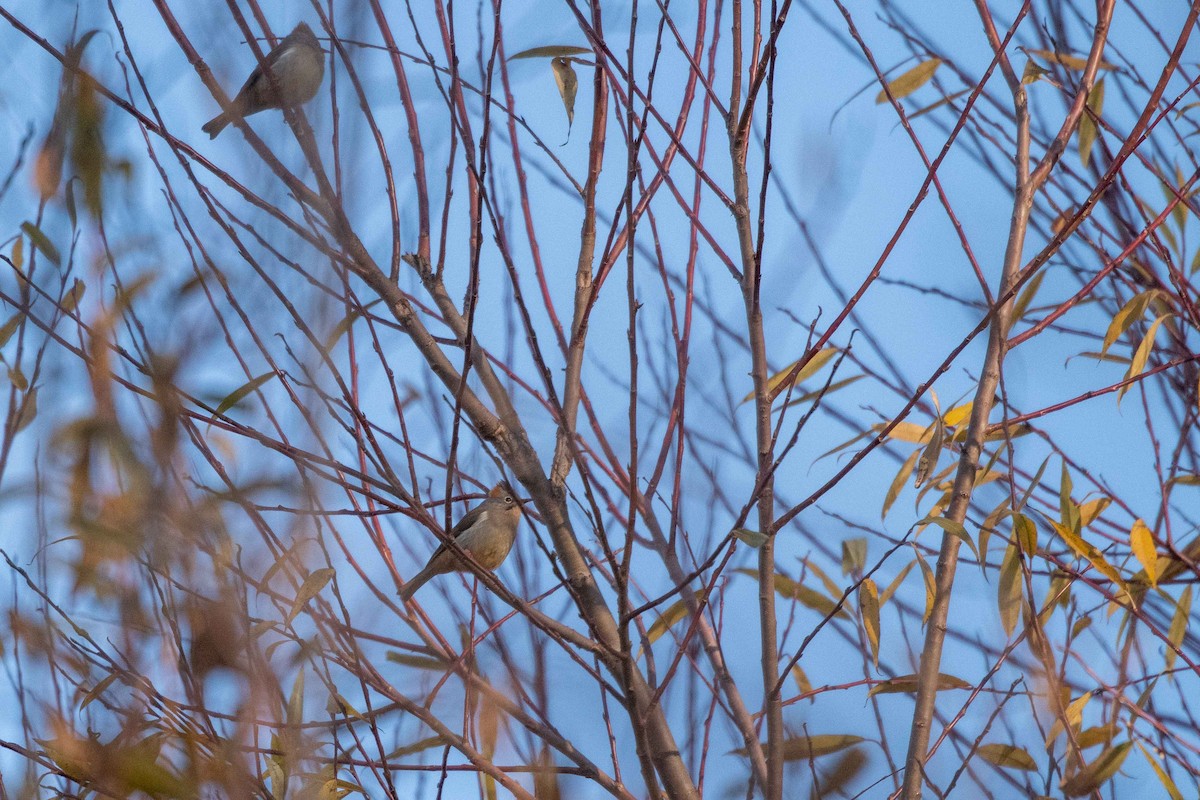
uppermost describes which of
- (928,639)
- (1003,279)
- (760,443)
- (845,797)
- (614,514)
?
(1003,279)

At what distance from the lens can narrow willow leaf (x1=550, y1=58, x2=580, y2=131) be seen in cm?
215

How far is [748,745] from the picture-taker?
75.6 inches

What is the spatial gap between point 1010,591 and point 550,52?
137cm

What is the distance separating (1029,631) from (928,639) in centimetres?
17

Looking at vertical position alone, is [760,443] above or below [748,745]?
above

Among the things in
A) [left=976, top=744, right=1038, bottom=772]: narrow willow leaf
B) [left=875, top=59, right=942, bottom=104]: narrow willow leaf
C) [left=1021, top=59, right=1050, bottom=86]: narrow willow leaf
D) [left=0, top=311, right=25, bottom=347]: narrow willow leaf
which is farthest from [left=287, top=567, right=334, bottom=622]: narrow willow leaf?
[left=875, top=59, right=942, bottom=104]: narrow willow leaf

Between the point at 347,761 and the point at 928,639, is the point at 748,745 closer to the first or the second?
the point at 928,639

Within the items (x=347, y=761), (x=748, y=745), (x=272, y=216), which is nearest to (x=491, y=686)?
(x=347, y=761)

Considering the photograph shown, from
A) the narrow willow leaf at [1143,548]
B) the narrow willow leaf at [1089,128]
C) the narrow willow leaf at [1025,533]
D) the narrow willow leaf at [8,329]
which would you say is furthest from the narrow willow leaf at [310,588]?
the narrow willow leaf at [1089,128]

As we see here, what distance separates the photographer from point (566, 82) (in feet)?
7.14

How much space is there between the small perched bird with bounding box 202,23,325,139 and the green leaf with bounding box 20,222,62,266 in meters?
0.26

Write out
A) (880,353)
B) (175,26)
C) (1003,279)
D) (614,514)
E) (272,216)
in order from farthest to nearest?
(880,353) < (614,514) < (1003,279) < (175,26) < (272,216)

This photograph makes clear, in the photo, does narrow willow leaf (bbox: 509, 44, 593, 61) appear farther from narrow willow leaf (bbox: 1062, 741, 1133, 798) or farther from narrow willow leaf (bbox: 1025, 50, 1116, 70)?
narrow willow leaf (bbox: 1062, 741, 1133, 798)

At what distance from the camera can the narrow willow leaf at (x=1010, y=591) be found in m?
2.11
